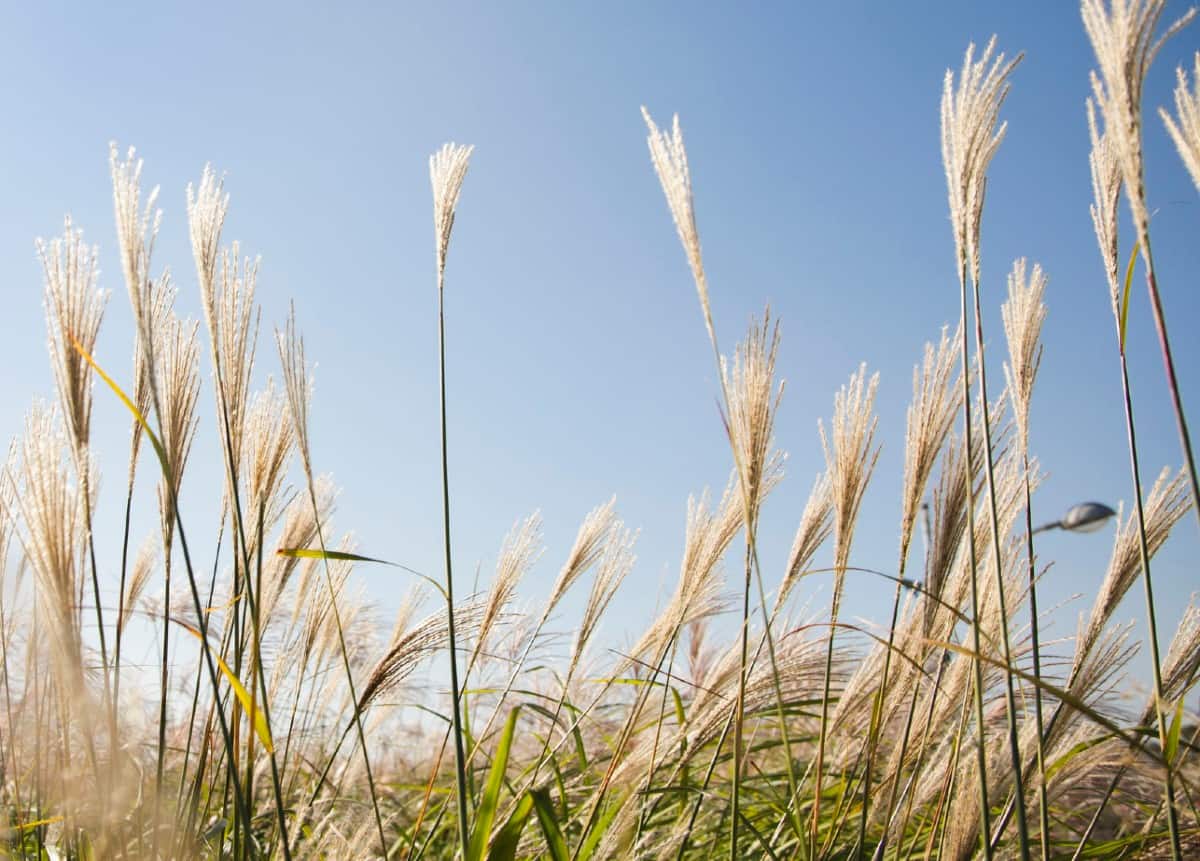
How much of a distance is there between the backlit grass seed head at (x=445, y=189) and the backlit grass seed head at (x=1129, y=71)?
1.21 metres

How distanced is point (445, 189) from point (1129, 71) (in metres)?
1.28

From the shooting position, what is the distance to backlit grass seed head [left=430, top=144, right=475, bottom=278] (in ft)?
6.39

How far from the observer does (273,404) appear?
6.81ft

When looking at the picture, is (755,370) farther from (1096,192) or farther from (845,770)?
(845,770)

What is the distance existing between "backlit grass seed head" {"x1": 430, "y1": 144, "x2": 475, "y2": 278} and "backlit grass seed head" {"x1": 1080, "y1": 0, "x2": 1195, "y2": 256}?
3.96 feet

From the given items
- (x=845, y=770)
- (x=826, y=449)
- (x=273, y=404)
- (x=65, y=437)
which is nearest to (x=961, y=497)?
(x=826, y=449)

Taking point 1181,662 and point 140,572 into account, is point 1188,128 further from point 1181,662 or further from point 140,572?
point 140,572

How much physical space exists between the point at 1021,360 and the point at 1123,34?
37.1 inches

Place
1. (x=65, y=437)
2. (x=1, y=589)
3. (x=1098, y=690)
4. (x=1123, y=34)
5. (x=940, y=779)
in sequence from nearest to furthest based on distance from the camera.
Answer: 1. (x=1123, y=34)
2. (x=65, y=437)
3. (x=940, y=779)
4. (x=1098, y=690)
5. (x=1, y=589)

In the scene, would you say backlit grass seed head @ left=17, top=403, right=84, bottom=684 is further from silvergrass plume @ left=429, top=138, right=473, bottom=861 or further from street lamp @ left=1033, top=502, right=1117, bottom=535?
street lamp @ left=1033, top=502, right=1117, bottom=535

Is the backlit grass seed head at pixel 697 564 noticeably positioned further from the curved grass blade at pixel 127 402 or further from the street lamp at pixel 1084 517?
the street lamp at pixel 1084 517

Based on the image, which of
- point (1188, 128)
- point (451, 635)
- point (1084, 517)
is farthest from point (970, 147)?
point (1084, 517)

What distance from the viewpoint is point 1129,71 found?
131 cm

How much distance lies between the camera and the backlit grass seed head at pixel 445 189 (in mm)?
1946
